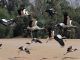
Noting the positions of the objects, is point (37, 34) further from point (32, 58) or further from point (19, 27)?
point (32, 58)

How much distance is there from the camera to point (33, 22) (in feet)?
40.1

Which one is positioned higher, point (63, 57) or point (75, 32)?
point (63, 57)

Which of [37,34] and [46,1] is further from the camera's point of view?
[46,1]

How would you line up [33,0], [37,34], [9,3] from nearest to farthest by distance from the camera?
[37,34] < [9,3] < [33,0]

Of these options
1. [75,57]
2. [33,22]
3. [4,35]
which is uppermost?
[33,22]

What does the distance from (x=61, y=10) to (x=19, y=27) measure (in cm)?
565

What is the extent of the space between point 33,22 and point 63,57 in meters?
1.86

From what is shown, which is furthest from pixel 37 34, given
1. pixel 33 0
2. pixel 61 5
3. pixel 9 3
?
pixel 33 0

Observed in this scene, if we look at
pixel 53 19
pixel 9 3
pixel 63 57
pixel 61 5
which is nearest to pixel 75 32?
pixel 53 19

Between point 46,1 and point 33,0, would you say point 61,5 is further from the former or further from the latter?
point 33,0

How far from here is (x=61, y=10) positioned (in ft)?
118

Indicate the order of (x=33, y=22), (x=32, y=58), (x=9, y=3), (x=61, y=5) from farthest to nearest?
(x=9, y=3)
(x=61, y=5)
(x=32, y=58)
(x=33, y=22)

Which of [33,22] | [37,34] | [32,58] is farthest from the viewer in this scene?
[37,34]

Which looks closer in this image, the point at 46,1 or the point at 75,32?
the point at 75,32
